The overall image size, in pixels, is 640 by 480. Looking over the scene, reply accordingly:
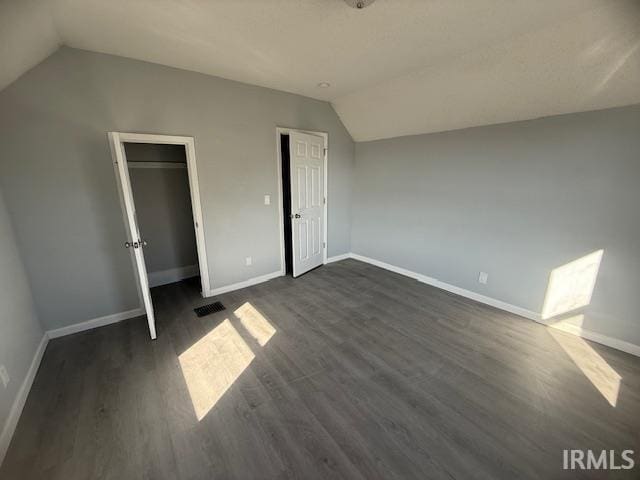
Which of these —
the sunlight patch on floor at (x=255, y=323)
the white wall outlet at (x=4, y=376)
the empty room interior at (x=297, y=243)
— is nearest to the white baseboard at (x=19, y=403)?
the empty room interior at (x=297, y=243)

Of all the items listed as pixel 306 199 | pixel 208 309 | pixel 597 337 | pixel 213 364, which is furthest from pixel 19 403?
pixel 597 337

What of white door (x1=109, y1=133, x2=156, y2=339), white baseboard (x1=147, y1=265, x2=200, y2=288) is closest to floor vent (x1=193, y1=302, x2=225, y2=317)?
white door (x1=109, y1=133, x2=156, y2=339)

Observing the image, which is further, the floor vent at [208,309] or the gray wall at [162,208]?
the gray wall at [162,208]

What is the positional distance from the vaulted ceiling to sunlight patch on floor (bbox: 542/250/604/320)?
137cm

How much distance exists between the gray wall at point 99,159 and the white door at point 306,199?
1.23 feet

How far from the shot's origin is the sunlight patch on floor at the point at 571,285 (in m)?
2.33

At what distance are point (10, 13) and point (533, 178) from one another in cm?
412

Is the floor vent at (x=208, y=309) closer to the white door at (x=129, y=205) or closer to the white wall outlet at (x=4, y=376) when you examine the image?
the white door at (x=129, y=205)

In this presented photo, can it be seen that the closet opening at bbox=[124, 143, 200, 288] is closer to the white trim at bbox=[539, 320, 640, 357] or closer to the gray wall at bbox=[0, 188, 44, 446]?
the gray wall at bbox=[0, 188, 44, 446]

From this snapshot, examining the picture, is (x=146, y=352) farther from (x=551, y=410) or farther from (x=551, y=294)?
(x=551, y=294)

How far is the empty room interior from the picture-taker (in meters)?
1.51

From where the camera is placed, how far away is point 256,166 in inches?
129

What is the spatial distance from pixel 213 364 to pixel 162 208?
240 cm

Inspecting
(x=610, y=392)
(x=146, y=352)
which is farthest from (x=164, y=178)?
(x=610, y=392)
